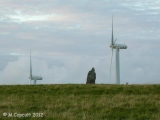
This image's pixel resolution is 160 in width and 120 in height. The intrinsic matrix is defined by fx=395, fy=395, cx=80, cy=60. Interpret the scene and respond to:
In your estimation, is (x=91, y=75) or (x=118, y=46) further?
(x=118, y=46)

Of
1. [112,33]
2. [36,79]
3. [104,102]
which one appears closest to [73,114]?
[104,102]

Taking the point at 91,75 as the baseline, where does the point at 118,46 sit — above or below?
above

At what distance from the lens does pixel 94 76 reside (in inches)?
2346

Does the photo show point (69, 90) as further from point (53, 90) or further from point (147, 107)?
point (147, 107)

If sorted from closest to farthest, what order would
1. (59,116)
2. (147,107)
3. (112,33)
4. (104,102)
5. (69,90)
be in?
1. (59,116)
2. (147,107)
3. (104,102)
4. (69,90)
5. (112,33)

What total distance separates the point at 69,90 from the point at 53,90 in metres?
1.59

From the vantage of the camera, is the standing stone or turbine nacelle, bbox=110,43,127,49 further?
turbine nacelle, bbox=110,43,127,49

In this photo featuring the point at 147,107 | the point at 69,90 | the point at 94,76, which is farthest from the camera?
the point at 94,76

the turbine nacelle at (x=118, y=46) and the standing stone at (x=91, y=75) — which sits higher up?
the turbine nacelle at (x=118, y=46)

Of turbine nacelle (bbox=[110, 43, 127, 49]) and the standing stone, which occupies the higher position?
turbine nacelle (bbox=[110, 43, 127, 49])

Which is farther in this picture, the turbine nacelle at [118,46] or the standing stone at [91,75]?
the turbine nacelle at [118,46]

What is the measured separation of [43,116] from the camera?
67.5 ft

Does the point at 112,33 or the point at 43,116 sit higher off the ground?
the point at 112,33

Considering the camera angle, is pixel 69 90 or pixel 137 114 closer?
pixel 137 114
